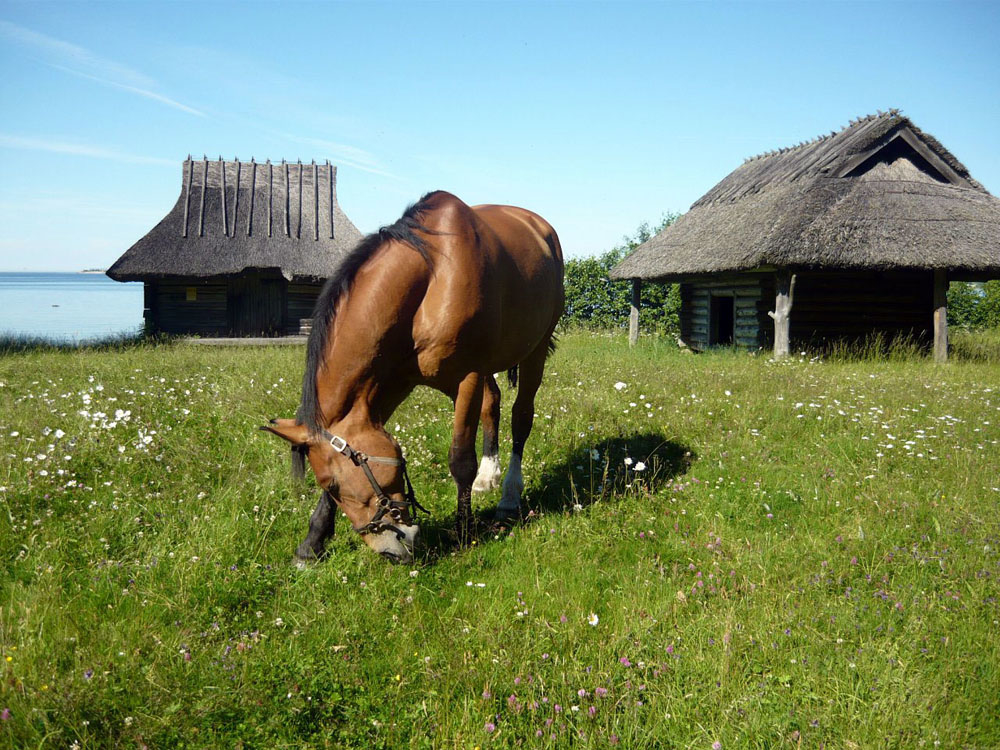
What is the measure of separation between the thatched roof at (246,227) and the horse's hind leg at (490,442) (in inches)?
511

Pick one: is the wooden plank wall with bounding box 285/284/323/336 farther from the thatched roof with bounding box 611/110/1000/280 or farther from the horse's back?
the horse's back

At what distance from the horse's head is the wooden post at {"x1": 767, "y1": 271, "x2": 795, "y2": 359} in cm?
1025

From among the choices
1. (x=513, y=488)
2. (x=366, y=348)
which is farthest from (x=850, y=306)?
(x=366, y=348)

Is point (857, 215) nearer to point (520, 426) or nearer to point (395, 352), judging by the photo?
point (520, 426)

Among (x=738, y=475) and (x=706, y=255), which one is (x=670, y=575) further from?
(x=706, y=255)

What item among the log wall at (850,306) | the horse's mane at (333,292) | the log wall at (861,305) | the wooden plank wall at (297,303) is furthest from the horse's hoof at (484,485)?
the wooden plank wall at (297,303)

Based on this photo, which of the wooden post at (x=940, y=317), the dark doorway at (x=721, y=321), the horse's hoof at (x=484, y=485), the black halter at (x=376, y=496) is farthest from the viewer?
the dark doorway at (x=721, y=321)

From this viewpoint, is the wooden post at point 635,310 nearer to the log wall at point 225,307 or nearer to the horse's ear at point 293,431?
the log wall at point 225,307

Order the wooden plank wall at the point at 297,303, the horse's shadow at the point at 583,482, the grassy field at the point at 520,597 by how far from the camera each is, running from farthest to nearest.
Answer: the wooden plank wall at the point at 297,303, the horse's shadow at the point at 583,482, the grassy field at the point at 520,597

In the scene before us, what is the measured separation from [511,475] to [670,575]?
138cm

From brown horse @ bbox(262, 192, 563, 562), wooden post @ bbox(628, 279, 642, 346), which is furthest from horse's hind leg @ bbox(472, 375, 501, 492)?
wooden post @ bbox(628, 279, 642, 346)

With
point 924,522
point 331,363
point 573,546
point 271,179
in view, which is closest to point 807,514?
point 924,522

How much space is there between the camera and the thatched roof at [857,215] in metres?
11.0

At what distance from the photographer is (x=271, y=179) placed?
742 inches
